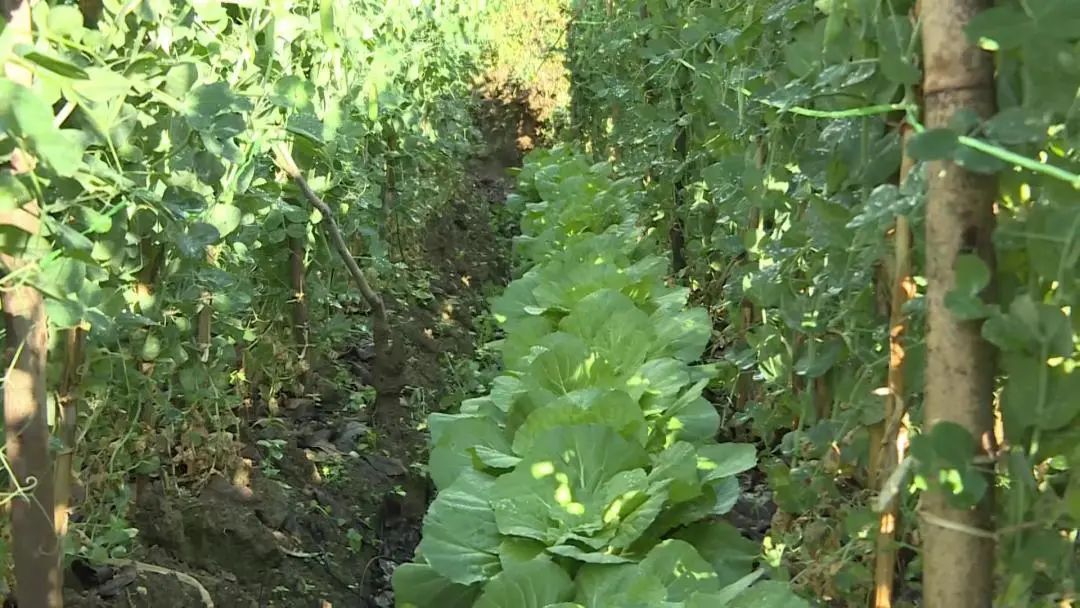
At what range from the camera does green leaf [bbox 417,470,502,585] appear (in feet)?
6.18

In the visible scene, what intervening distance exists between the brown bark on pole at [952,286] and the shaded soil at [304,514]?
1459mm

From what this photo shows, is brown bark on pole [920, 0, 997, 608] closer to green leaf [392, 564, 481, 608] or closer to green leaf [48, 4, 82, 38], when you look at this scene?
green leaf [48, 4, 82, 38]

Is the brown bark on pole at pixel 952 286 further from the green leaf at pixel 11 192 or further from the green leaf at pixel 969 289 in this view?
the green leaf at pixel 11 192

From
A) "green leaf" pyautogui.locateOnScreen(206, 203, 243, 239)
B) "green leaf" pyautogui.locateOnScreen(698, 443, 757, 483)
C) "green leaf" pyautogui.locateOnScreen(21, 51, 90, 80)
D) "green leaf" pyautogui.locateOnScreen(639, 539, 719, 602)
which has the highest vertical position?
"green leaf" pyautogui.locateOnScreen(21, 51, 90, 80)

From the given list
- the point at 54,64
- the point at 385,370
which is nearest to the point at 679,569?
the point at 54,64

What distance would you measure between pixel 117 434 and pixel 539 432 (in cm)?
87

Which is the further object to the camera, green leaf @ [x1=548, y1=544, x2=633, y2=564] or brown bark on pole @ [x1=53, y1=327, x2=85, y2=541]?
green leaf @ [x1=548, y1=544, x2=633, y2=564]

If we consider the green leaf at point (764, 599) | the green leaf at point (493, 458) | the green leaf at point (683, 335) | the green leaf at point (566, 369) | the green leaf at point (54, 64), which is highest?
the green leaf at point (54, 64)

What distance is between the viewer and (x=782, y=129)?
5.98 ft

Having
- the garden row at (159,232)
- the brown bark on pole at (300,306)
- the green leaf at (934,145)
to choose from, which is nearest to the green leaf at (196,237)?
the garden row at (159,232)

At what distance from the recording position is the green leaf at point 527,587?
1670 millimetres

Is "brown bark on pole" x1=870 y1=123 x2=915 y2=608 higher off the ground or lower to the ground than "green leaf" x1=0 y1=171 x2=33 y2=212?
lower

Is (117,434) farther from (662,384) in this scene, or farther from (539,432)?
(662,384)

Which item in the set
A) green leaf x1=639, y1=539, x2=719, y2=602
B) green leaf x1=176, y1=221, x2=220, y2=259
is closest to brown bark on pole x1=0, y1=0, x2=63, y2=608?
green leaf x1=176, y1=221, x2=220, y2=259
